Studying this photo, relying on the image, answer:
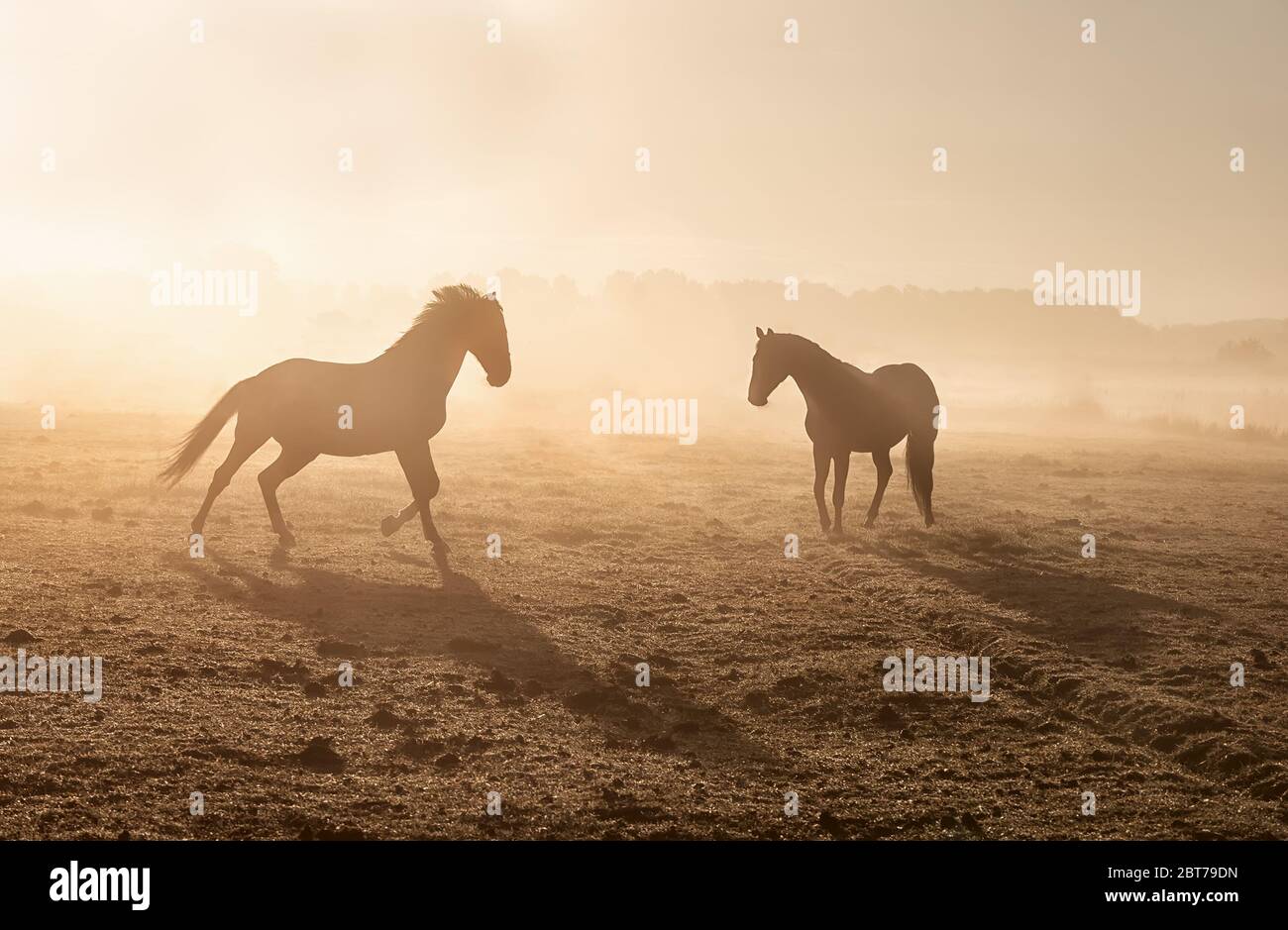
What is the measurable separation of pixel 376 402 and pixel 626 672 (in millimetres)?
5049

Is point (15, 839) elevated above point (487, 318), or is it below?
below

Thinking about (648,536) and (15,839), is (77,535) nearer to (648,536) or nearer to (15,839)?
(648,536)

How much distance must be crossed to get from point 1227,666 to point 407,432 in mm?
7910

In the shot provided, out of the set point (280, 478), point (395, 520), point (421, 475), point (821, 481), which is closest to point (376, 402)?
point (421, 475)

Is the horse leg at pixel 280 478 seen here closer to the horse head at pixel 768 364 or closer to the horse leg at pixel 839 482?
the horse head at pixel 768 364

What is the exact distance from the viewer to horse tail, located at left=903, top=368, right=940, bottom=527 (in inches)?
551

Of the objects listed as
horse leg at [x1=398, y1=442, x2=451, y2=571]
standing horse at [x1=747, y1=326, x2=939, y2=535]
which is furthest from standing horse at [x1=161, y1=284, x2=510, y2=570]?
standing horse at [x1=747, y1=326, x2=939, y2=535]

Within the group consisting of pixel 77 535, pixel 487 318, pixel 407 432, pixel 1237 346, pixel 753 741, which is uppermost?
pixel 1237 346

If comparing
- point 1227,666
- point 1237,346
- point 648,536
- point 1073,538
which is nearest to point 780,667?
point 1227,666

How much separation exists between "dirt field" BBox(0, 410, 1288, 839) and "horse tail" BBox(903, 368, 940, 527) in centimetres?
59

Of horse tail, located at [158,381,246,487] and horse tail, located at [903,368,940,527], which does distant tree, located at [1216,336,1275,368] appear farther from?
horse tail, located at [158,381,246,487]

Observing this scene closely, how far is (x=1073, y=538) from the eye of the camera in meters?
13.9

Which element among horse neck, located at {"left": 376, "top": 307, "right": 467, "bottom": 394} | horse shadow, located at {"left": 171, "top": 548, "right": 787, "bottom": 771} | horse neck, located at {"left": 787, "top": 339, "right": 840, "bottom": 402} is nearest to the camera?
horse shadow, located at {"left": 171, "top": 548, "right": 787, "bottom": 771}

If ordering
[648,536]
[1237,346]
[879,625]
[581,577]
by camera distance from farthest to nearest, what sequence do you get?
[1237,346] < [648,536] < [581,577] < [879,625]
